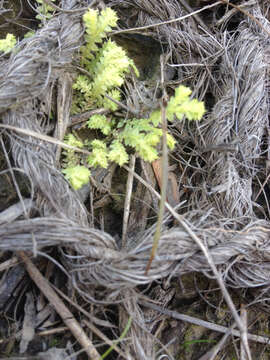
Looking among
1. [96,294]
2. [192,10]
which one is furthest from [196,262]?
[192,10]

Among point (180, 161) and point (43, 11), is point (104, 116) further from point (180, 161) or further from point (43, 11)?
point (43, 11)

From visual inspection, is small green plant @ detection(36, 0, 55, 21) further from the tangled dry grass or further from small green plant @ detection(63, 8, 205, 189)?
small green plant @ detection(63, 8, 205, 189)

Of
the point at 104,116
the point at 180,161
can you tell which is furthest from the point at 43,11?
the point at 180,161

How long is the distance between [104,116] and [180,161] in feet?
1.74

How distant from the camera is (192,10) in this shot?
208 cm

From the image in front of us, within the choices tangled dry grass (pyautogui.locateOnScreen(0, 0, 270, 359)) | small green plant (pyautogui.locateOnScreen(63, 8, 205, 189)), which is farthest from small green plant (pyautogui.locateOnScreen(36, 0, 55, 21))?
small green plant (pyautogui.locateOnScreen(63, 8, 205, 189))

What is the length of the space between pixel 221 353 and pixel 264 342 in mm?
275

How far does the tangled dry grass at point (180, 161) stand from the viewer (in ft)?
4.99

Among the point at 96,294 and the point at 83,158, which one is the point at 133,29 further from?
the point at 96,294

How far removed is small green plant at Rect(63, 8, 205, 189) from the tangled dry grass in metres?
0.09

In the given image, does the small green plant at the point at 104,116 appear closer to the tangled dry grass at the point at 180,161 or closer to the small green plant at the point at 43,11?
the tangled dry grass at the point at 180,161

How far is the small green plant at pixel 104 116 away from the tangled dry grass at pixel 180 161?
89 millimetres

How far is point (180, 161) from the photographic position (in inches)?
78.0

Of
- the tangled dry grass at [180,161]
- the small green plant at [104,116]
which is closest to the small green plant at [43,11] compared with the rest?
the tangled dry grass at [180,161]
